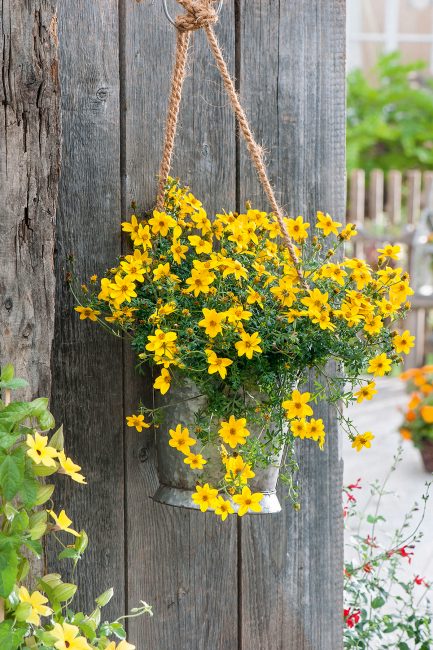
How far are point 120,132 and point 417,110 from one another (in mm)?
7723

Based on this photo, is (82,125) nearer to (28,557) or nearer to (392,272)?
(392,272)

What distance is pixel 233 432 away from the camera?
142 cm

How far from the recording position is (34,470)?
1.27m

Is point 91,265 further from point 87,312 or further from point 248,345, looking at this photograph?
point 248,345

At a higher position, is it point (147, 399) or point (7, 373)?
point (7, 373)

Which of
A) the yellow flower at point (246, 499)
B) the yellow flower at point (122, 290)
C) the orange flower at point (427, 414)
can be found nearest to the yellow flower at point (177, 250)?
the yellow flower at point (122, 290)

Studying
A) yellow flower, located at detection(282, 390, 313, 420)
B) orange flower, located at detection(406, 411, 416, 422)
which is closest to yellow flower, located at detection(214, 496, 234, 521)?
yellow flower, located at detection(282, 390, 313, 420)

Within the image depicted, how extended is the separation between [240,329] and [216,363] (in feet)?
0.22

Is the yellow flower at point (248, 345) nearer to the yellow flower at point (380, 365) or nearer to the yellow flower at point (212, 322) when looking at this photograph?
the yellow flower at point (212, 322)

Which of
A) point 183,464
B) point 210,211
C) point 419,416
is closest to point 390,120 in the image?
point 419,416

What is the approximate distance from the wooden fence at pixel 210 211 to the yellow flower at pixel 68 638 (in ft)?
1.34

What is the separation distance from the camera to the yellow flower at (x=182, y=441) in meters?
1.44

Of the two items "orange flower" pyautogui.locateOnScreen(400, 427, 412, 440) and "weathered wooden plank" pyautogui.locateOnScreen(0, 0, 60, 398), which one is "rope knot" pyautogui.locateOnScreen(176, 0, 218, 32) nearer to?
"weathered wooden plank" pyautogui.locateOnScreen(0, 0, 60, 398)

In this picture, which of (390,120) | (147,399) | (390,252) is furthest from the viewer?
(390,120)
